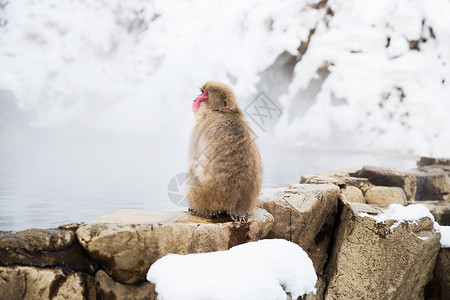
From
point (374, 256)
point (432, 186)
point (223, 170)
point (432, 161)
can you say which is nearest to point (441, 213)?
point (432, 186)

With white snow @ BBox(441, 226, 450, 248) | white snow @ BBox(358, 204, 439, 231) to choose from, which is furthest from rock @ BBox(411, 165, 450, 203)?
white snow @ BBox(358, 204, 439, 231)

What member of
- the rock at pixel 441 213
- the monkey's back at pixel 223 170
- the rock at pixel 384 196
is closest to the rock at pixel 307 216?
the monkey's back at pixel 223 170

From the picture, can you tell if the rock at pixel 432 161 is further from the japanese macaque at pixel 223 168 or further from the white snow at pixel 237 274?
the white snow at pixel 237 274

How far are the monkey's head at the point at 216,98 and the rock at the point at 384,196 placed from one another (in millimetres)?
2149

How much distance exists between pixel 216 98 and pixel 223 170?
1.85 ft

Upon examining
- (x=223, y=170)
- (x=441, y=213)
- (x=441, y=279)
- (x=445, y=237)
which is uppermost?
(x=223, y=170)

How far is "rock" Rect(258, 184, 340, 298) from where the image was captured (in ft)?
8.35

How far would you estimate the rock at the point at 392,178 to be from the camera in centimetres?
421

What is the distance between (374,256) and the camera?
8.40ft

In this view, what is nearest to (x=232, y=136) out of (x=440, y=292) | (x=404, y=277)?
(x=404, y=277)

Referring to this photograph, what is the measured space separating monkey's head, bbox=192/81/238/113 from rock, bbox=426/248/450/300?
2204mm

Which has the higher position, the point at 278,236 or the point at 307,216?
the point at 307,216

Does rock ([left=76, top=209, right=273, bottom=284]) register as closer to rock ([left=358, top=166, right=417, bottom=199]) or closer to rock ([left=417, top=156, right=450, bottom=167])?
rock ([left=358, top=166, right=417, bottom=199])

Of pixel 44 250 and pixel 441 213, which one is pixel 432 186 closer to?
pixel 441 213
